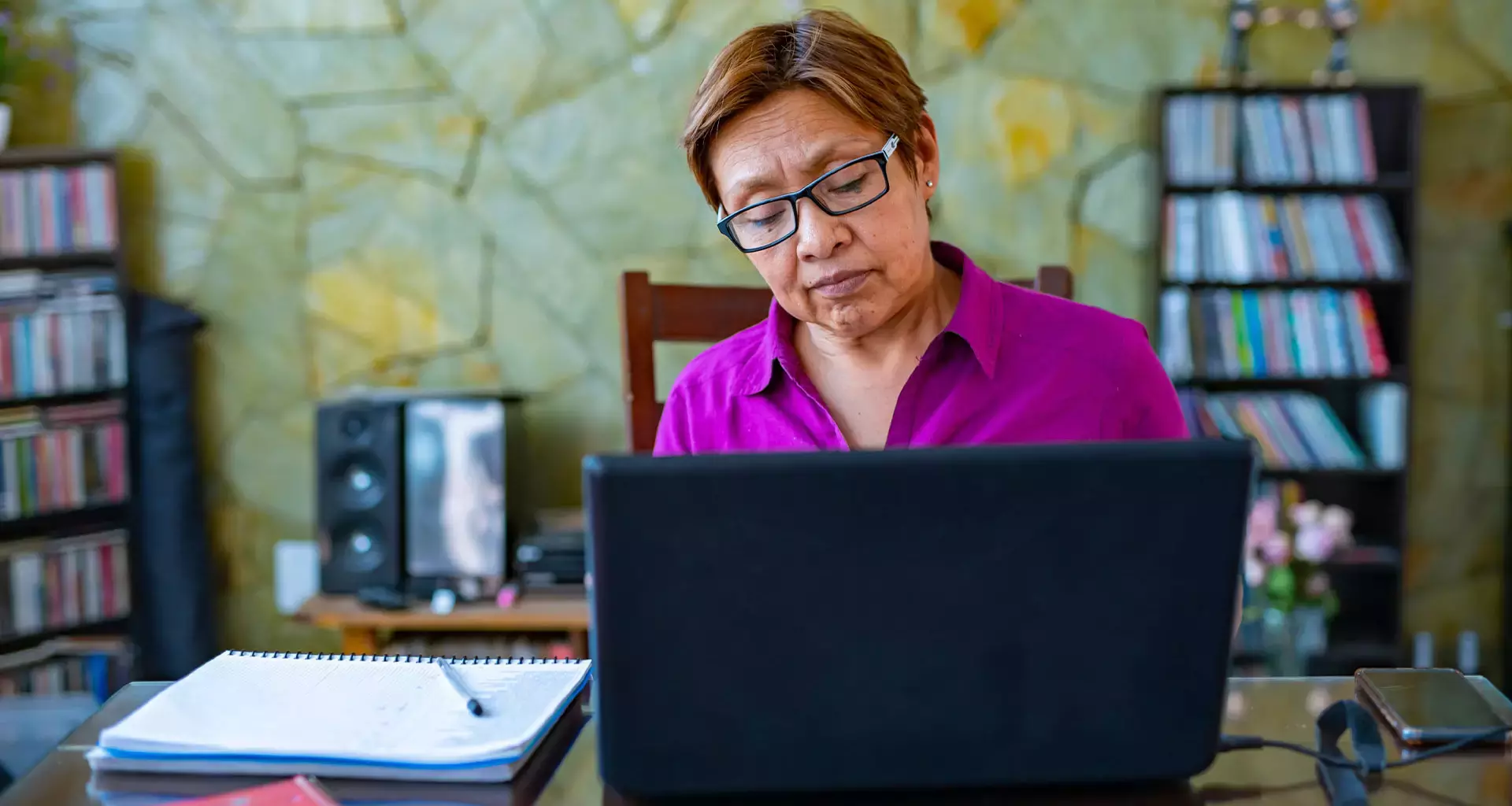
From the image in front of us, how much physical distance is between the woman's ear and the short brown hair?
0.04ft

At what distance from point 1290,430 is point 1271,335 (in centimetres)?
25

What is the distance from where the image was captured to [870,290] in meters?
1.18

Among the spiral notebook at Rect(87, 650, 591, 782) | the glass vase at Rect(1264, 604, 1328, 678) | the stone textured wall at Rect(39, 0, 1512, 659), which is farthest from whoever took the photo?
the stone textured wall at Rect(39, 0, 1512, 659)

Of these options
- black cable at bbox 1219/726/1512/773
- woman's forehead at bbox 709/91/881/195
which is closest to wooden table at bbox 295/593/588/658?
woman's forehead at bbox 709/91/881/195

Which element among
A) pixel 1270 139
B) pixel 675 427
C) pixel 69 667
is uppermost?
pixel 1270 139

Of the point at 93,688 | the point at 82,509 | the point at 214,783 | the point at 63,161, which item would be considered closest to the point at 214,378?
the point at 82,509

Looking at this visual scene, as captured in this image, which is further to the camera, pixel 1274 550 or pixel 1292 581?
pixel 1292 581

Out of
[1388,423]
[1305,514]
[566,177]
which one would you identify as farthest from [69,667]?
[1388,423]

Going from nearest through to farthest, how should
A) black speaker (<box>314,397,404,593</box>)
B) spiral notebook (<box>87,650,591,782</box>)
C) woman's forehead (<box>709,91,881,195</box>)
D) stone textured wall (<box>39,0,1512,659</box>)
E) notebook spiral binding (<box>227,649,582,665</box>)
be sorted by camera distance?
spiral notebook (<box>87,650,591,782</box>), notebook spiral binding (<box>227,649,582,665</box>), woman's forehead (<box>709,91,881,195</box>), black speaker (<box>314,397,404,593</box>), stone textured wall (<box>39,0,1512,659</box>)

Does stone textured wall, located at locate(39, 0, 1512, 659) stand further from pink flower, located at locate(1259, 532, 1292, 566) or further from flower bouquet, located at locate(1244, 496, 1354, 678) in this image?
pink flower, located at locate(1259, 532, 1292, 566)

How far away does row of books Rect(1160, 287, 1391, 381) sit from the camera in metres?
2.73

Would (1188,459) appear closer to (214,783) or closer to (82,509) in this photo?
(214,783)

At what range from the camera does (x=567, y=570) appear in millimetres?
2572

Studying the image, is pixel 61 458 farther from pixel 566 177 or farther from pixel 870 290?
pixel 870 290
